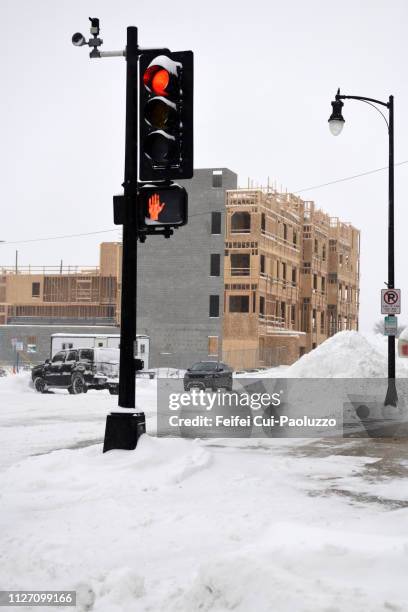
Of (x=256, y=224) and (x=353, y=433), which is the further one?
(x=256, y=224)

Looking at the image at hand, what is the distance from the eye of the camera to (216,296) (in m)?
61.8

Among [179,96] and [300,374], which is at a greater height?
[179,96]

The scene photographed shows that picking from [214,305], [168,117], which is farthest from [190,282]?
[168,117]

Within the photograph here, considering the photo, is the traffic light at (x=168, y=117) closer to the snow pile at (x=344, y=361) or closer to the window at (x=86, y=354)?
the snow pile at (x=344, y=361)

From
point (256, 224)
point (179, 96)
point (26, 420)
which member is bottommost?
point (26, 420)

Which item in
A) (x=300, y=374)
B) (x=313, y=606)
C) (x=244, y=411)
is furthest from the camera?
(x=300, y=374)

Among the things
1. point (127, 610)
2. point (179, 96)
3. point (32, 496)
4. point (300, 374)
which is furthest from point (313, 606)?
point (300, 374)

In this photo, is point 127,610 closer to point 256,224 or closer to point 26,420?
point 26,420

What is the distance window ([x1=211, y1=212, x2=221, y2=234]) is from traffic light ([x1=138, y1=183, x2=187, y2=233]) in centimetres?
5138

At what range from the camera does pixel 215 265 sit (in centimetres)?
6178

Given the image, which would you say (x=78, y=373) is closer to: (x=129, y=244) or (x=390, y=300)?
(x=390, y=300)

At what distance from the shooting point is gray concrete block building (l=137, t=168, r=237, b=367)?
202ft

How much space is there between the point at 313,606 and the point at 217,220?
57.2m

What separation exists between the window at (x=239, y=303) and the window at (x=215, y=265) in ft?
7.55
